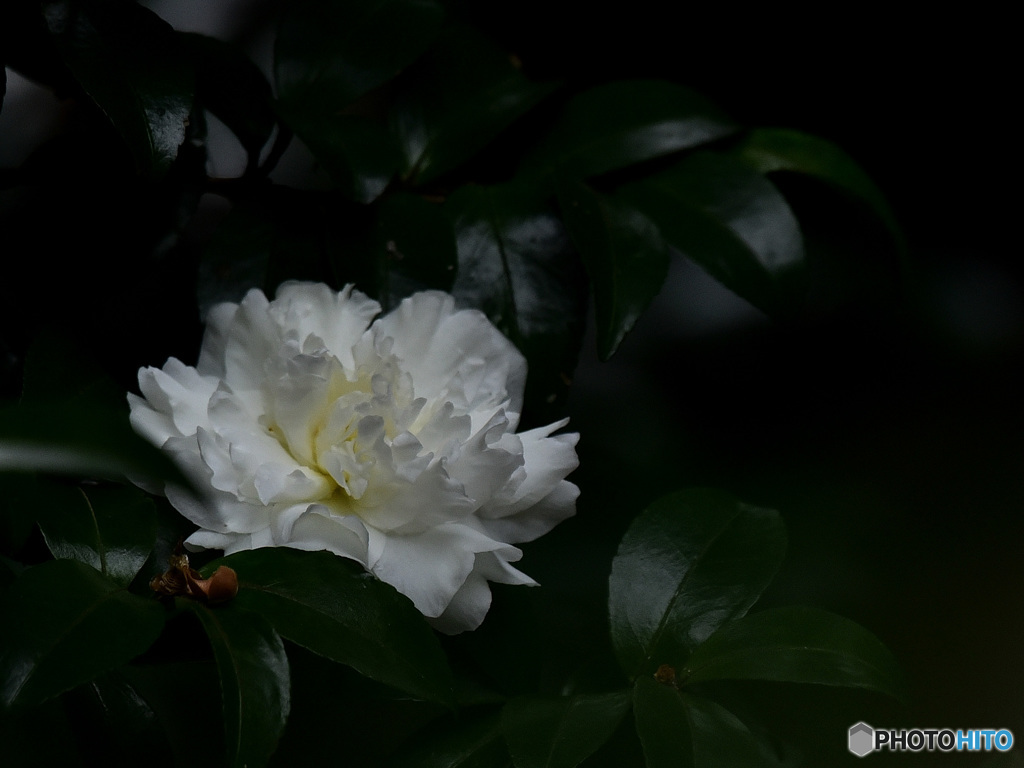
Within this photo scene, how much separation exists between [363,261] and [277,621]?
26 centimetres

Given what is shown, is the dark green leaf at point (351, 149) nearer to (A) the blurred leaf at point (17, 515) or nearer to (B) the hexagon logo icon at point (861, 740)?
(A) the blurred leaf at point (17, 515)

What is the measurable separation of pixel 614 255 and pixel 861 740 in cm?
32

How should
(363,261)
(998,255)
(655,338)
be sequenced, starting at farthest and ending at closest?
(998,255)
(655,338)
(363,261)

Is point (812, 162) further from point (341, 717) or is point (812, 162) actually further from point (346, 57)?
point (341, 717)

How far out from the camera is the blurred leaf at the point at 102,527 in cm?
41

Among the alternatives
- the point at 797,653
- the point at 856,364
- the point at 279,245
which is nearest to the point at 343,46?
the point at 279,245

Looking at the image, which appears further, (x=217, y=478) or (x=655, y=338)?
(x=655, y=338)

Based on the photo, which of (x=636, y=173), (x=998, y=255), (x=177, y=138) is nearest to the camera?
(x=177, y=138)

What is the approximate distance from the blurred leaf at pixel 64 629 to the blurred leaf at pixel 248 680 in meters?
0.03

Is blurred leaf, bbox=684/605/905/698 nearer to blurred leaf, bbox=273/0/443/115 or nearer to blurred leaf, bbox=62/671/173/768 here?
blurred leaf, bbox=62/671/173/768

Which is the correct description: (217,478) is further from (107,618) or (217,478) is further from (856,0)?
(856,0)

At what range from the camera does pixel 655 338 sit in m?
1.01

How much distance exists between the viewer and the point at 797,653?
1.42ft

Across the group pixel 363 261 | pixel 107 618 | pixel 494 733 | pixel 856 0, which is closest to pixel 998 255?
pixel 856 0
